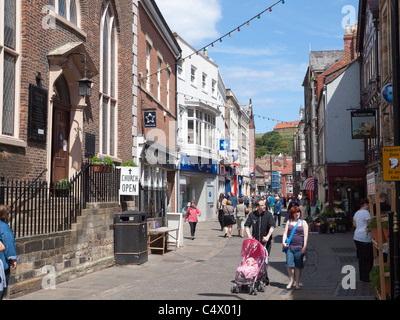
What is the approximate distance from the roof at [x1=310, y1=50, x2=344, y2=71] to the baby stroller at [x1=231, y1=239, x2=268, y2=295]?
40049mm

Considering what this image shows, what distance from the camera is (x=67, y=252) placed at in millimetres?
10961

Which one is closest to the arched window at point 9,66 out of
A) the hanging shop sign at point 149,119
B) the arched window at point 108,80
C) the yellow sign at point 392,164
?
the arched window at point 108,80

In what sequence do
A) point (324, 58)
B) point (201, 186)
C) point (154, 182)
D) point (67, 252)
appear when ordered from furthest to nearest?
point (324, 58) < point (201, 186) < point (154, 182) < point (67, 252)

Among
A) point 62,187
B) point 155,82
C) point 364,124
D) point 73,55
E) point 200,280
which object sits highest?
point 155,82

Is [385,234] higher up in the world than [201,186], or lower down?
lower down

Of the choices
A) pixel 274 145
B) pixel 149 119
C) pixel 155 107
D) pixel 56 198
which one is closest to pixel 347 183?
Answer: pixel 155 107

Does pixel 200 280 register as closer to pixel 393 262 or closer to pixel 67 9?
pixel 393 262

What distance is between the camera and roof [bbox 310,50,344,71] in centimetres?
4796

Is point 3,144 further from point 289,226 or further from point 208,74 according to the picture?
point 208,74

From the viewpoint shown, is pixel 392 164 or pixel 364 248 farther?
pixel 364 248

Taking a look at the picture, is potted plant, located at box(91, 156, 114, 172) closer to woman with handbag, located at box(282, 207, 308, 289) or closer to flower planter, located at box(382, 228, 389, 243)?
woman with handbag, located at box(282, 207, 308, 289)

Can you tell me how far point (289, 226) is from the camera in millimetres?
10430

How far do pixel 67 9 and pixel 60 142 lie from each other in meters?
3.61

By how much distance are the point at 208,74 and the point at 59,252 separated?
99.0 ft
